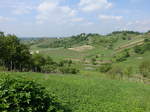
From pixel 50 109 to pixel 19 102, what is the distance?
1.19m

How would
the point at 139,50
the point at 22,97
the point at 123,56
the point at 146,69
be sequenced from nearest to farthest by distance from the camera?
the point at 22,97 → the point at 146,69 → the point at 123,56 → the point at 139,50

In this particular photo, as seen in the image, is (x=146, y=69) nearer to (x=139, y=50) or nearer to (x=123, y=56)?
(x=123, y=56)

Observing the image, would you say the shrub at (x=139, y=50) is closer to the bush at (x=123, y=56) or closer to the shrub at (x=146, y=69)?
the bush at (x=123, y=56)

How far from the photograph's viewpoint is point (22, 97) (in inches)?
212

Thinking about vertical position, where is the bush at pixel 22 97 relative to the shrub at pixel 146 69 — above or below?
above

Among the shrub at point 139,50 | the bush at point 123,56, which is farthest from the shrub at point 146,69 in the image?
the shrub at point 139,50

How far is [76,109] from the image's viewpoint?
9156 millimetres

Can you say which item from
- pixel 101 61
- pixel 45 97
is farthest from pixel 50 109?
pixel 101 61

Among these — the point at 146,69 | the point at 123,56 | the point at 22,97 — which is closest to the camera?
the point at 22,97

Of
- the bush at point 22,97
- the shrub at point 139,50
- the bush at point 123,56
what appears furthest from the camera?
the shrub at point 139,50

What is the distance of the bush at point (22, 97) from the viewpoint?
5186mm

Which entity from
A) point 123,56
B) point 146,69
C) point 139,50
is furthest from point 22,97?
point 139,50

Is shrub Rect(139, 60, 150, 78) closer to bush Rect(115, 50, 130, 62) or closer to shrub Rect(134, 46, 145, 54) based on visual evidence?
bush Rect(115, 50, 130, 62)

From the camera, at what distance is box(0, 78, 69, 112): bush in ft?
17.0
